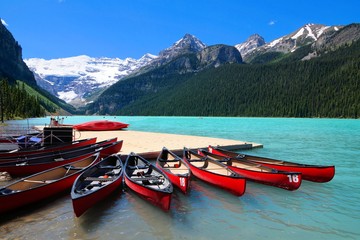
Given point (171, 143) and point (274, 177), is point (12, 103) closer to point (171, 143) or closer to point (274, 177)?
point (171, 143)

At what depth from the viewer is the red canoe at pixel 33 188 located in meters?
10.6

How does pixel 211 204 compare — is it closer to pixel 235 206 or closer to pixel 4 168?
pixel 235 206

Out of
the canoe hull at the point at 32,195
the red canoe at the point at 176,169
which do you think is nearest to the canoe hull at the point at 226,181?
the red canoe at the point at 176,169

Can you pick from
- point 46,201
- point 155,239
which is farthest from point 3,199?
point 155,239

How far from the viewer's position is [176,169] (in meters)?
17.3

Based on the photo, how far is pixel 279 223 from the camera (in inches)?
432

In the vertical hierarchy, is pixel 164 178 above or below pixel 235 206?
above

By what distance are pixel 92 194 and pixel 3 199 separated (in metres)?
3.09

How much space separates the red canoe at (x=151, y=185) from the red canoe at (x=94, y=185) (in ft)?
2.73

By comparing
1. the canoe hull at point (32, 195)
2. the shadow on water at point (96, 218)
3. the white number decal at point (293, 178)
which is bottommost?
the shadow on water at point (96, 218)

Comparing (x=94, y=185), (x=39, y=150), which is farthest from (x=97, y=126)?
(x=94, y=185)

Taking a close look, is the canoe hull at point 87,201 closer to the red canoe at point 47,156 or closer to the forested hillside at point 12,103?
the red canoe at point 47,156

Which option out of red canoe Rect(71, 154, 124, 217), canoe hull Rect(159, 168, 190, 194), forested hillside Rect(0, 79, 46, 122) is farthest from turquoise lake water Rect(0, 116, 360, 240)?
forested hillside Rect(0, 79, 46, 122)

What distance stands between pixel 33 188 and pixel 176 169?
320 inches
